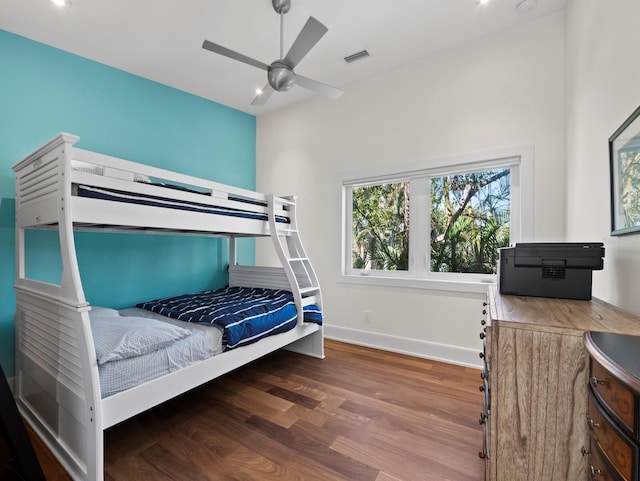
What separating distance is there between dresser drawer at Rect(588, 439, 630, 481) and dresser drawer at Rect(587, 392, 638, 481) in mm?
11

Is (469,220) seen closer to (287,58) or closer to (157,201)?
(287,58)

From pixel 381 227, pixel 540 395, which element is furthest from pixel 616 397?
pixel 381 227

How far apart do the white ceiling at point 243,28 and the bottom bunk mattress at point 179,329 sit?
2.14m

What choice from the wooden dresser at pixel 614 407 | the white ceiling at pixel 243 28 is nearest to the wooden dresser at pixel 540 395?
the wooden dresser at pixel 614 407

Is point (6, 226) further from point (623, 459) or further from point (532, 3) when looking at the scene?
point (532, 3)

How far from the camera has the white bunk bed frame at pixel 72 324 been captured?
4.35 feet

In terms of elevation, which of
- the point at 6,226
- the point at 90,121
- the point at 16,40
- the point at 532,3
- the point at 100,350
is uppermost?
the point at 532,3

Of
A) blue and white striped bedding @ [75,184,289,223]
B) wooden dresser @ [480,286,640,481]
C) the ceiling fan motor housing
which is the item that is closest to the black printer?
wooden dresser @ [480,286,640,481]

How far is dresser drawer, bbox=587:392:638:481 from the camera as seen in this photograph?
1.92 ft

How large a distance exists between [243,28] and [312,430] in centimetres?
288

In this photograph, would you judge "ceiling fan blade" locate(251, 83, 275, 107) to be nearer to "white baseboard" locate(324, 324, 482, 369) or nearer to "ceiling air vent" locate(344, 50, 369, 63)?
"ceiling air vent" locate(344, 50, 369, 63)

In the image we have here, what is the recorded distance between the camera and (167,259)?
10.2 feet

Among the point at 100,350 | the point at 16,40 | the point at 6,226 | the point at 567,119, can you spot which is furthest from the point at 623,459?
the point at 16,40

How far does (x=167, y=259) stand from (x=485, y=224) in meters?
3.10
